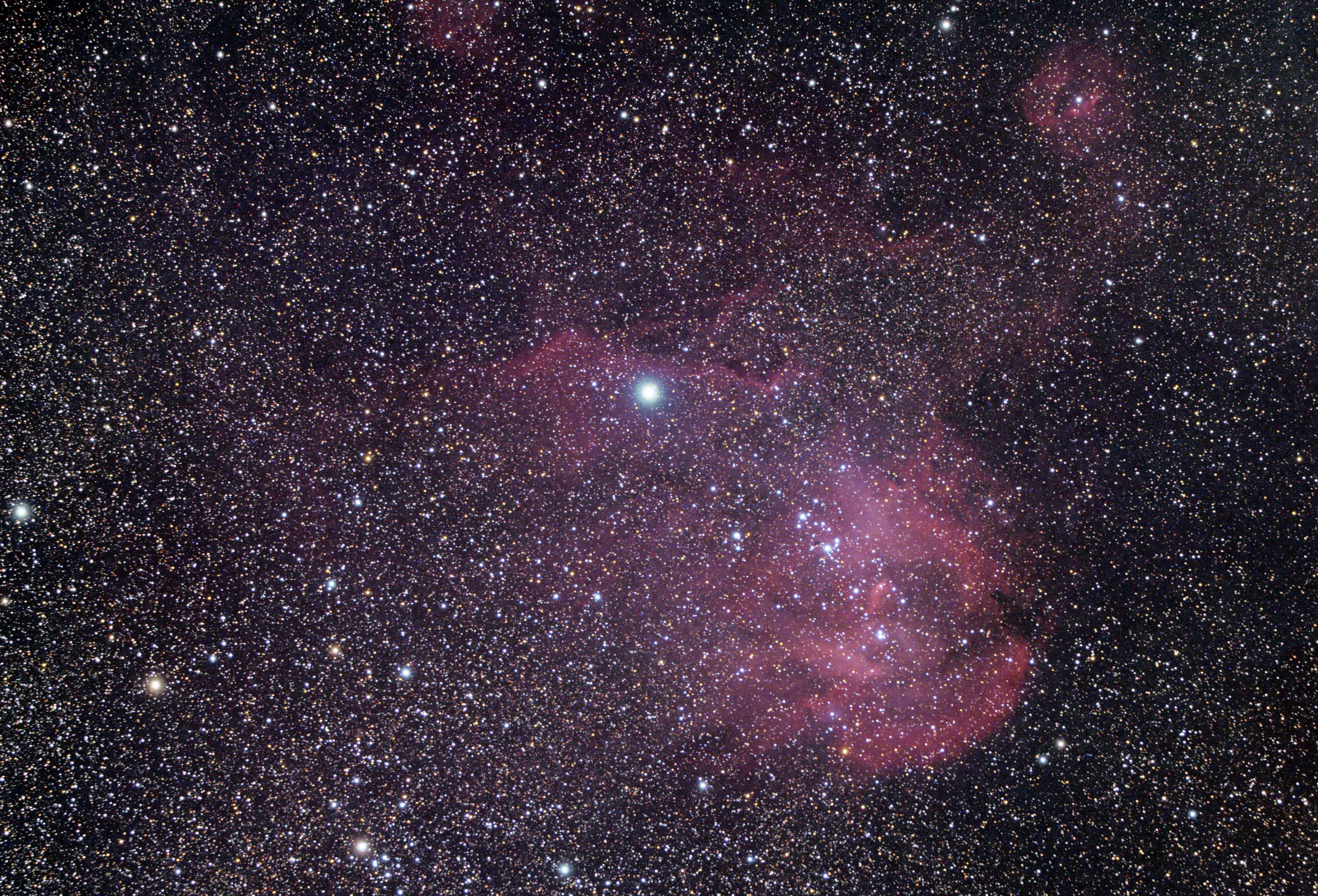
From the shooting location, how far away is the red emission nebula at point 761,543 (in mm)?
468

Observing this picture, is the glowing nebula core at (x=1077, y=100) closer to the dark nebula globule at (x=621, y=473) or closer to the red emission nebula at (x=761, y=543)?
the dark nebula globule at (x=621, y=473)

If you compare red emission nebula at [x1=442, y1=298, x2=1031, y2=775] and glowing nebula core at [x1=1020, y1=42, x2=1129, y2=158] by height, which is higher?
glowing nebula core at [x1=1020, y1=42, x2=1129, y2=158]

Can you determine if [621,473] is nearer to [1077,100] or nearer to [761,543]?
[761,543]

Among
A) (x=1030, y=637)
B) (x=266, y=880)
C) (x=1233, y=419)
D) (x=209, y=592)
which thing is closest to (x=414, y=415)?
(x=209, y=592)

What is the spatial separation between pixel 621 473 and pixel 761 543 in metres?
0.11

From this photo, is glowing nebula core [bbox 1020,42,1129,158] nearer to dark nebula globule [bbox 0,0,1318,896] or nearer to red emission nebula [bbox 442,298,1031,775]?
dark nebula globule [bbox 0,0,1318,896]

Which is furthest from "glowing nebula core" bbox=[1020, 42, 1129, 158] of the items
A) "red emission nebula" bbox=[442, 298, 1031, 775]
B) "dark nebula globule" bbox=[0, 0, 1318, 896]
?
"red emission nebula" bbox=[442, 298, 1031, 775]

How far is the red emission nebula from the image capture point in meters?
0.47

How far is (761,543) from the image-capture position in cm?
47

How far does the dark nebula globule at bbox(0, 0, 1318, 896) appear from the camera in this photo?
0.46 metres

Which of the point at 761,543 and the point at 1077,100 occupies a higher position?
the point at 1077,100

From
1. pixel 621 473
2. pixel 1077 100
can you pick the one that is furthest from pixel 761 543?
pixel 1077 100

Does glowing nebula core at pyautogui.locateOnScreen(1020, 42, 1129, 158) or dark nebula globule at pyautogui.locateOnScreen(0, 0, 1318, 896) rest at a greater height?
glowing nebula core at pyautogui.locateOnScreen(1020, 42, 1129, 158)

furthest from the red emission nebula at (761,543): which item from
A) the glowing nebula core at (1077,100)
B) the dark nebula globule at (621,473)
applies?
the glowing nebula core at (1077,100)
